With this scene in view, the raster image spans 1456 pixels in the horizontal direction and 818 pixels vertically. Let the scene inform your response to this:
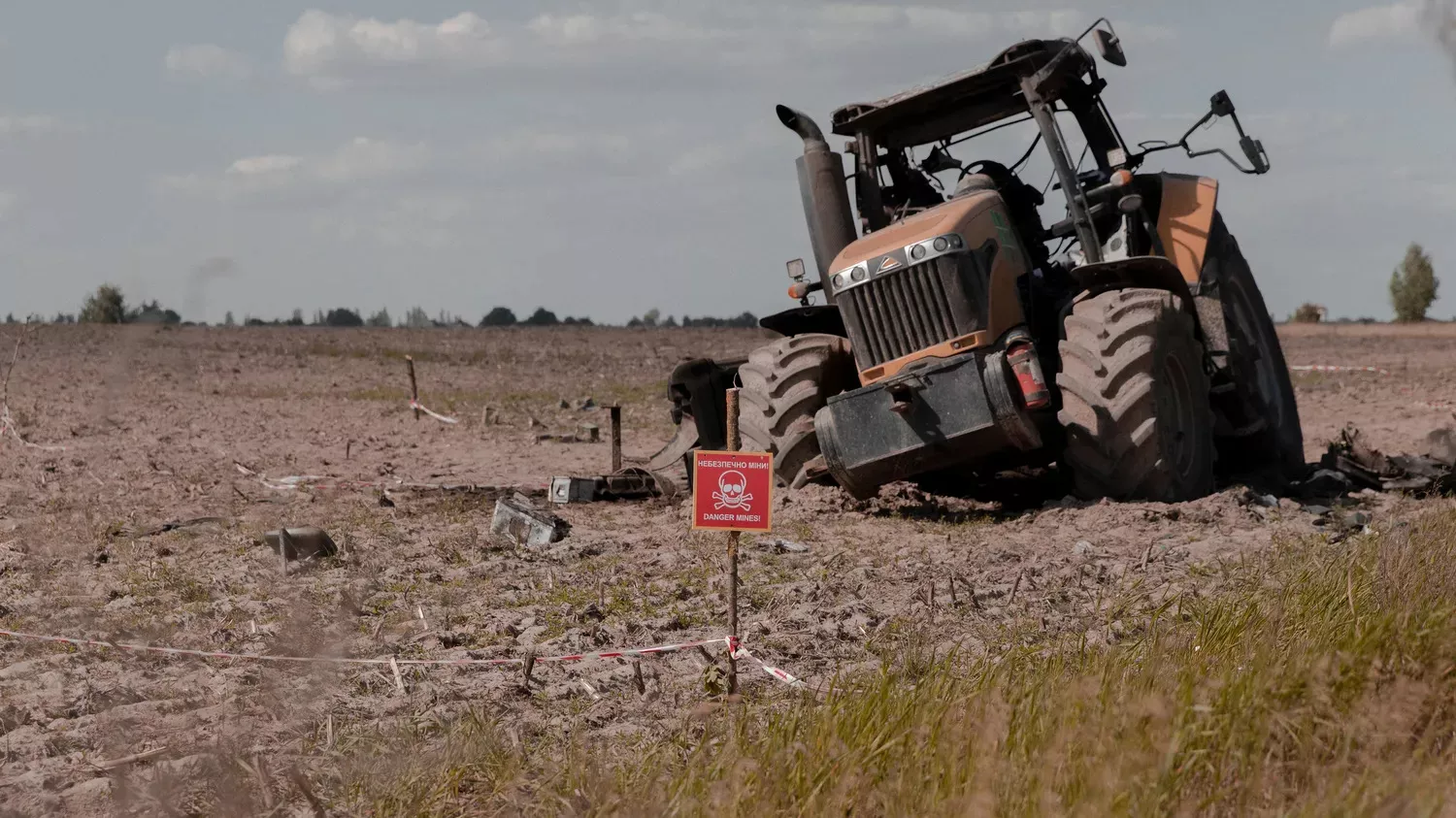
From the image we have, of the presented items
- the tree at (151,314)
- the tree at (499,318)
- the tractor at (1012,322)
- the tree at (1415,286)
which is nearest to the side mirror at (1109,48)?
the tractor at (1012,322)

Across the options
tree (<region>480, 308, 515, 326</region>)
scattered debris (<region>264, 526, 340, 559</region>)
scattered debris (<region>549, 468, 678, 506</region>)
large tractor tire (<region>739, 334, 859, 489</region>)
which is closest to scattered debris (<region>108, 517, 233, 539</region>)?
scattered debris (<region>264, 526, 340, 559</region>)

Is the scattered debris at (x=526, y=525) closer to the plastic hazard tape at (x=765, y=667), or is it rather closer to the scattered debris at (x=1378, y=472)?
the plastic hazard tape at (x=765, y=667)

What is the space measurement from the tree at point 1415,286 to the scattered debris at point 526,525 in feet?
285

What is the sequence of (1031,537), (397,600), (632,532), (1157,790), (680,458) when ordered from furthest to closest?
(680,458) → (632,532) → (1031,537) → (397,600) → (1157,790)

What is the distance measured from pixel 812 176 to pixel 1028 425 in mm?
2702

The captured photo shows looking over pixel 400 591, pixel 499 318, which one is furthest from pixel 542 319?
pixel 400 591

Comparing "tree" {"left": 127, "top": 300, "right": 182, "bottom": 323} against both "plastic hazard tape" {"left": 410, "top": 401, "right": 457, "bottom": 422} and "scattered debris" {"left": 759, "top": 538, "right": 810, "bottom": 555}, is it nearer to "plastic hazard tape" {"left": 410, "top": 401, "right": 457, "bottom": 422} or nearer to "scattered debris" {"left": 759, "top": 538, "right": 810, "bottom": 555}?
"scattered debris" {"left": 759, "top": 538, "right": 810, "bottom": 555}

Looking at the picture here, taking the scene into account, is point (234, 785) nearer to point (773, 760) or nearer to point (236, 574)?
point (773, 760)

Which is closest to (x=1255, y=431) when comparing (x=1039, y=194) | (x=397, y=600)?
(x=1039, y=194)

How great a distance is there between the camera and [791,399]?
380 inches

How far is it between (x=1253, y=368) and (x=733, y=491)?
623 centimetres

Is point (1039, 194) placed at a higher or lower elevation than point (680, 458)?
higher

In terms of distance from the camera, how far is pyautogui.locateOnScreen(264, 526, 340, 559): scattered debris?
7914 millimetres

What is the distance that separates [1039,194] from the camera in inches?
399
